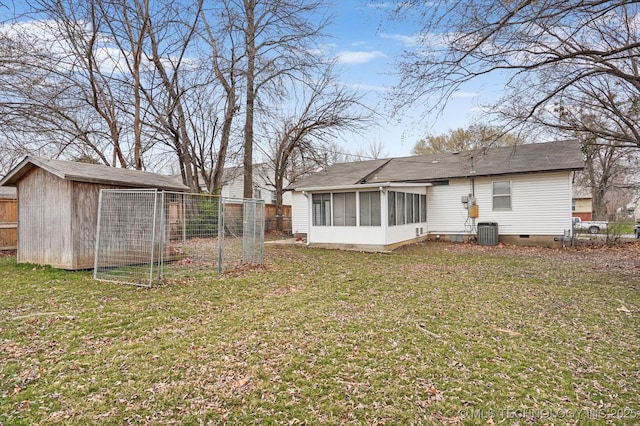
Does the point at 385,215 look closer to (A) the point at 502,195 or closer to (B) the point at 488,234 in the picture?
(B) the point at 488,234

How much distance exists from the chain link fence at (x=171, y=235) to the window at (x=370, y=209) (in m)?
4.22

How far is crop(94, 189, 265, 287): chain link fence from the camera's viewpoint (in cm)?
655

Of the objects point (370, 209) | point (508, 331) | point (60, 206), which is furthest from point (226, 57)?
point (508, 331)

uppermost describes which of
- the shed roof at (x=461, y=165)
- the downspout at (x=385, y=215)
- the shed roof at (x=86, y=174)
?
the shed roof at (x=461, y=165)

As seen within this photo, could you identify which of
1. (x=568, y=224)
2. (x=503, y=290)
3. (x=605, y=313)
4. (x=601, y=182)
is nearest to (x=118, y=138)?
(x=503, y=290)

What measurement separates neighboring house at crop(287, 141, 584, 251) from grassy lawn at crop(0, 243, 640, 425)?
518 centimetres

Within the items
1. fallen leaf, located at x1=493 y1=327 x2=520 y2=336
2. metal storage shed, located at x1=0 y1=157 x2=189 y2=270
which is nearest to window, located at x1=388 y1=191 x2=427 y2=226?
metal storage shed, located at x1=0 y1=157 x2=189 y2=270

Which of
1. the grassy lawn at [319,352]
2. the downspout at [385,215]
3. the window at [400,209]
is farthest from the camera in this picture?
the window at [400,209]

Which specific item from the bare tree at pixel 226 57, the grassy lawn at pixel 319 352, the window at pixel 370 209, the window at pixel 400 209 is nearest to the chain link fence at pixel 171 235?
the grassy lawn at pixel 319 352

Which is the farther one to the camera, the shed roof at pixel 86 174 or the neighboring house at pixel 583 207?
the neighboring house at pixel 583 207

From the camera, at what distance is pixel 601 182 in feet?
78.4

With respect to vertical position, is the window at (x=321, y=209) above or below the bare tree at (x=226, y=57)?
below

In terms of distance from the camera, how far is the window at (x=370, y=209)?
36.6 ft

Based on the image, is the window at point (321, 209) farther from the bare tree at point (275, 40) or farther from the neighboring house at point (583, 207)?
the neighboring house at point (583, 207)
